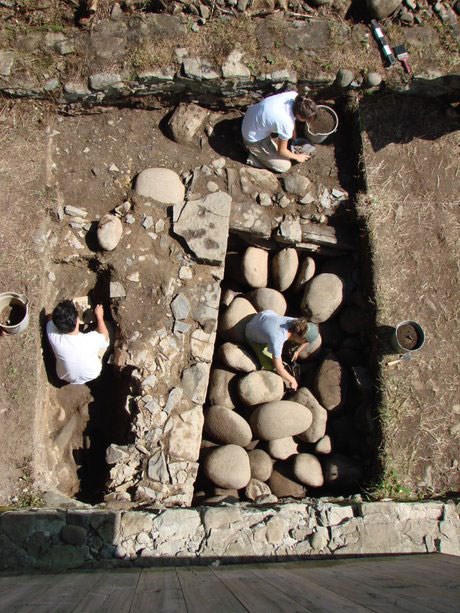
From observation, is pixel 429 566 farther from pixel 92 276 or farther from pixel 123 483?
pixel 92 276

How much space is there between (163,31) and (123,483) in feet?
16.0

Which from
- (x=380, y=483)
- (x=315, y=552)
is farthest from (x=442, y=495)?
(x=315, y=552)

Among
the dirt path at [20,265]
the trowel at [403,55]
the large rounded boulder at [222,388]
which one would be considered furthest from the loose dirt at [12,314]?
the trowel at [403,55]

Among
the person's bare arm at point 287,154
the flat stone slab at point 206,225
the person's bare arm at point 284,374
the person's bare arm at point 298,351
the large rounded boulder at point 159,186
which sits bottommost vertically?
the person's bare arm at point 284,374

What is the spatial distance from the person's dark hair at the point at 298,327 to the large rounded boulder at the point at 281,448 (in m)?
1.22

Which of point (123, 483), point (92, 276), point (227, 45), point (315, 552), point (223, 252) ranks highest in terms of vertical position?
point (227, 45)

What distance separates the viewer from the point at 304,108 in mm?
5629

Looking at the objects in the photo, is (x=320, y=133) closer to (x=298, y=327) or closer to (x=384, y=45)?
(x=384, y=45)

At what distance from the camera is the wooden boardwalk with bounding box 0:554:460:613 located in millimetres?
2633

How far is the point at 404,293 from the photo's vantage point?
6.15 m

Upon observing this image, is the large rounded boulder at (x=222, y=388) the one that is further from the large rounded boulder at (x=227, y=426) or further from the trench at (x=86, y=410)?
the trench at (x=86, y=410)

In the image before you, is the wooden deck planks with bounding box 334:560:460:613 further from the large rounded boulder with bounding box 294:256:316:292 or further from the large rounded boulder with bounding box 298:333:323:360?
the large rounded boulder with bounding box 294:256:316:292

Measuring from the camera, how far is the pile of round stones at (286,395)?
5.79m

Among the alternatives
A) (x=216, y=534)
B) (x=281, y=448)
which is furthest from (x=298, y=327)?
(x=216, y=534)
